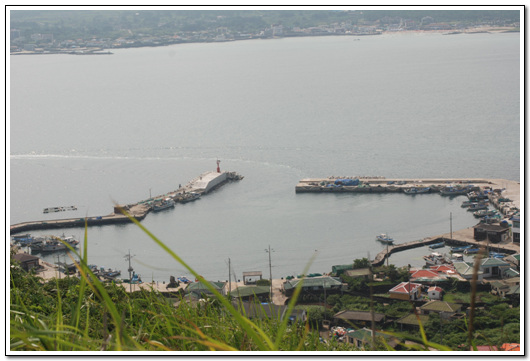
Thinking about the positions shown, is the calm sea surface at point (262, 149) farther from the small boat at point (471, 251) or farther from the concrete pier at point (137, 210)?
the small boat at point (471, 251)

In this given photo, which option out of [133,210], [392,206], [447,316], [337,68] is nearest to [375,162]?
[392,206]

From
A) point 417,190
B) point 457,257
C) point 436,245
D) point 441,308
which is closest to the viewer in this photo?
point 441,308

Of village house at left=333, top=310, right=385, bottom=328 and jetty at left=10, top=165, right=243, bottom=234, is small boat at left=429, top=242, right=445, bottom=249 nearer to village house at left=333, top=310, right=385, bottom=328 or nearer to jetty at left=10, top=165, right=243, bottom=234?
village house at left=333, top=310, right=385, bottom=328

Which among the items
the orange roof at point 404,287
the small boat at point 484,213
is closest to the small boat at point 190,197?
the small boat at point 484,213

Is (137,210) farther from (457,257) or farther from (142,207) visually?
(457,257)

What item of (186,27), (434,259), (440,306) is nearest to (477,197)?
(434,259)

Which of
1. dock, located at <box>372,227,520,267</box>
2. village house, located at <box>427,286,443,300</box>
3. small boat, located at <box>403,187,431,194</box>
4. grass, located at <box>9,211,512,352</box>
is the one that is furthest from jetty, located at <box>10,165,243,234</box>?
grass, located at <box>9,211,512,352</box>

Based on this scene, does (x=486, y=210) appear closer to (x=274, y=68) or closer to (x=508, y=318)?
(x=508, y=318)
